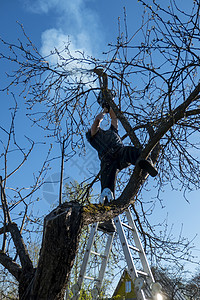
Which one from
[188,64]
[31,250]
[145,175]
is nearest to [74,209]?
[145,175]

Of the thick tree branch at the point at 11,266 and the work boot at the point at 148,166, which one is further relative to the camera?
the work boot at the point at 148,166

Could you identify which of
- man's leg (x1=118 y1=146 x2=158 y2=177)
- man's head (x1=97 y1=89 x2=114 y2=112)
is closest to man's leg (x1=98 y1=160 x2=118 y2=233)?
man's leg (x1=118 y1=146 x2=158 y2=177)

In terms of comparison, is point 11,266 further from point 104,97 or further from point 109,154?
point 104,97

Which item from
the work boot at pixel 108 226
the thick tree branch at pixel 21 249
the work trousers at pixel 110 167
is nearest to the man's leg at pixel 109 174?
the work trousers at pixel 110 167

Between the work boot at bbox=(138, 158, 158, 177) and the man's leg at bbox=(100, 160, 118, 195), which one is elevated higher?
the man's leg at bbox=(100, 160, 118, 195)

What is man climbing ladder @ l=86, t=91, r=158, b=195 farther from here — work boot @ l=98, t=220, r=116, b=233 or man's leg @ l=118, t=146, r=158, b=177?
work boot @ l=98, t=220, r=116, b=233

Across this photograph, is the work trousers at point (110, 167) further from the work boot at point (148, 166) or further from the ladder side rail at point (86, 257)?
the ladder side rail at point (86, 257)

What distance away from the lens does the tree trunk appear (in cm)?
227

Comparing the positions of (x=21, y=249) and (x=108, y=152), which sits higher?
(x=108, y=152)

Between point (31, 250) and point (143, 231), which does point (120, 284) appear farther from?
point (143, 231)

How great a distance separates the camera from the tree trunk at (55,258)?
2.27 meters

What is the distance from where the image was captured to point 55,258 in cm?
232

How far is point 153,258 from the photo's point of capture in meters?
4.95

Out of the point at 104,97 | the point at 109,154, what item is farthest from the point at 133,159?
the point at 104,97
